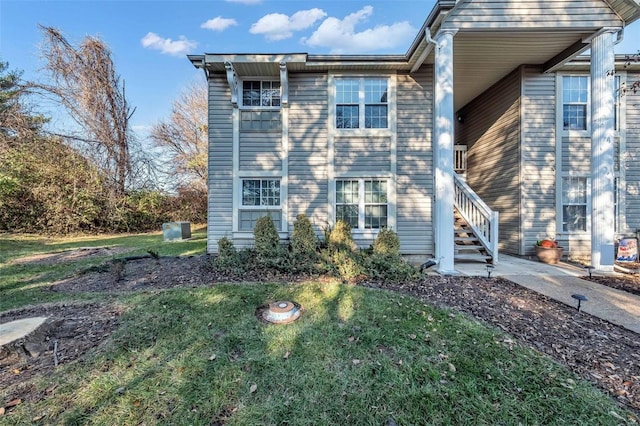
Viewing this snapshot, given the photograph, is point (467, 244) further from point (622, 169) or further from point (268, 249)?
point (268, 249)

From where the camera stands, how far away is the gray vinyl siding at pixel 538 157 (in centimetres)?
754

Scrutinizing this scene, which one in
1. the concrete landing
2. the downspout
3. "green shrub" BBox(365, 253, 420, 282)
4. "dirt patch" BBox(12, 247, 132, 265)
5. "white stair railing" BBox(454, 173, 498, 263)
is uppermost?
the downspout

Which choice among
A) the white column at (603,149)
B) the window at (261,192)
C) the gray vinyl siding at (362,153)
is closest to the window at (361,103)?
the gray vinyl siding at (362,153)

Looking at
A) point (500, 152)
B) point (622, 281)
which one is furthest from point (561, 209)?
point (622, 281)

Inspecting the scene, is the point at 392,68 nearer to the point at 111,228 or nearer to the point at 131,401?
the point at 131,401

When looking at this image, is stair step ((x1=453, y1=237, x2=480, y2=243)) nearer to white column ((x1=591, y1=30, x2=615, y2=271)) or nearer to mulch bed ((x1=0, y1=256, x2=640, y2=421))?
mulch bed ((x1=0, y1=256, x2=640, y2=421))

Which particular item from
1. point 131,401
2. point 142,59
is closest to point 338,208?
point 131,401

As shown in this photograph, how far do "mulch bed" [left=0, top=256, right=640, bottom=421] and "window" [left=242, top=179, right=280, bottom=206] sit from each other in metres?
2.14

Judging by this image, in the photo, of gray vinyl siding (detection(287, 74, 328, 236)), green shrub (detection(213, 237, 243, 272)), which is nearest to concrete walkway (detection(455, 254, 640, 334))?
gray vinyl siding (detection(287, 74, 328, 236))

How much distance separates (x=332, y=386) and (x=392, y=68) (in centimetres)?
739

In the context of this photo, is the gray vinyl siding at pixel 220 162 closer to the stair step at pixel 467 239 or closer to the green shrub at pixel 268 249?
the green shrub at pixel 268 249

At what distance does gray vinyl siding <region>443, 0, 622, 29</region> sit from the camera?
5551 millimetres

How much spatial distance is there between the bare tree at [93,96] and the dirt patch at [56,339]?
11529 millimetres

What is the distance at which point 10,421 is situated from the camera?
1.90 m
